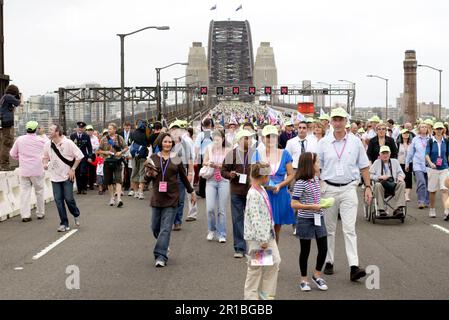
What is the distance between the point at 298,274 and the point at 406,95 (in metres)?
65.6

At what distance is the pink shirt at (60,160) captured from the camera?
1259 cm

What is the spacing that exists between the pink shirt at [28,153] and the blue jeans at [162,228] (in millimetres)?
5371

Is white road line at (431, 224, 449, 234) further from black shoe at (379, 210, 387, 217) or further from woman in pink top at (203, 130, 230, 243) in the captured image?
woman in pink top at (203, 130, 230, 243)

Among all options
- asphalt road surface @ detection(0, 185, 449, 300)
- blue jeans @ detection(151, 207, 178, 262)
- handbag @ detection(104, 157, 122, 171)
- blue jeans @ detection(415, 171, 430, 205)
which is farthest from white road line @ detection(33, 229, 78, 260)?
blue jeans @ detection(415, 171, 430, 205)

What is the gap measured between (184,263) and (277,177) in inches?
72.1

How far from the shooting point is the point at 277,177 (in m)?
9.23

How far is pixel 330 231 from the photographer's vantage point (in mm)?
9000

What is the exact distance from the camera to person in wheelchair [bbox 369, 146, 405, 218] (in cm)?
1377

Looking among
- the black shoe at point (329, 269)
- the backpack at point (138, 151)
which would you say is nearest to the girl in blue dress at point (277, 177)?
the black shoe at point (329, 269)

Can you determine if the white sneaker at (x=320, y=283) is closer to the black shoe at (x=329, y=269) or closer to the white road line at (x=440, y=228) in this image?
the black shoe at (x=329, y=269)

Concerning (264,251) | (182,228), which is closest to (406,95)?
(182,228)

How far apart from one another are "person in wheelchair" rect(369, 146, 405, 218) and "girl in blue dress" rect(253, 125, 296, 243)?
4.90 m

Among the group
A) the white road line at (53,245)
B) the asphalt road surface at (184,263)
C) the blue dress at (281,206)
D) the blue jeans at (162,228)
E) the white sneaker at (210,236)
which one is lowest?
the white road line at (53,245)
